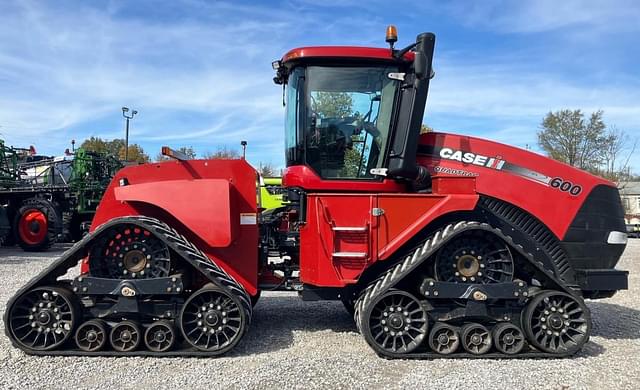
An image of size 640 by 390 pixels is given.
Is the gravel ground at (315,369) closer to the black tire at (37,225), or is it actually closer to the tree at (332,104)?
the tree at (332,104)

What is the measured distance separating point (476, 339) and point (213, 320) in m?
2.56

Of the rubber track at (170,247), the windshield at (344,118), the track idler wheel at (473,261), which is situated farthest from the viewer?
the windshield at (344,118)

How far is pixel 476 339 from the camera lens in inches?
Result: 193

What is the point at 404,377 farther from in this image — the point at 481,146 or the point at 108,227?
the point at 108,227

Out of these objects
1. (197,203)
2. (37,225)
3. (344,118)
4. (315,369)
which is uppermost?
(344,118)

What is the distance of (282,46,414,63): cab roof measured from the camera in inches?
204

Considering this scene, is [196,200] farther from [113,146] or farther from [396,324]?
[113,146]

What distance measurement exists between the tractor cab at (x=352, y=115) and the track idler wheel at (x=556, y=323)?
1778 mm

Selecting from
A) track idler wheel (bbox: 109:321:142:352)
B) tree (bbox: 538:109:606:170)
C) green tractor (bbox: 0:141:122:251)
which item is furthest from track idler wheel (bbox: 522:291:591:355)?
A: tree (bbox: 538:109:606:170)

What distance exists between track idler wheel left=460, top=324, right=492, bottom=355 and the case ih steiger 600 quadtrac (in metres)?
0.01

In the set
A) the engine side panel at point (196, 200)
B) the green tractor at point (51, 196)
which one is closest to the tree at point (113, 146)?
the green tractor at point (51, 196)

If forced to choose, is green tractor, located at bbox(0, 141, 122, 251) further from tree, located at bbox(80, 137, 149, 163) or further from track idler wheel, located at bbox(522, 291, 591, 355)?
tree, located at bbox(80, 137, 149, 163)

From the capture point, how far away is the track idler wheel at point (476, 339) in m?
4.90

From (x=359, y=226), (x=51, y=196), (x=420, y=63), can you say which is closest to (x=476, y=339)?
(x=359, y=226)
